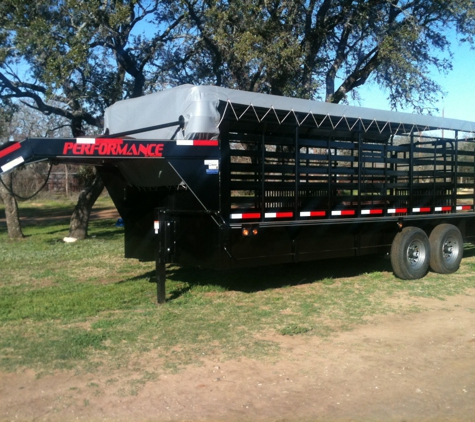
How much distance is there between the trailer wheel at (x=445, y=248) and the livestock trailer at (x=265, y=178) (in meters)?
0.02

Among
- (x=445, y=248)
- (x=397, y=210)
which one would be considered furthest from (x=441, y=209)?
(x=397, y=210)

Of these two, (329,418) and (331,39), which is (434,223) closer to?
(329,418)

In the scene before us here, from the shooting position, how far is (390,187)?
33.4ft

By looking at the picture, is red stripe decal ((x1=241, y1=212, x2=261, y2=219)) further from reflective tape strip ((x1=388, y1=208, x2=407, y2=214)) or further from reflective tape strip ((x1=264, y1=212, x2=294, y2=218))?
reflective tape strip ((x1=388, y1=208, x2=407, y2=214))

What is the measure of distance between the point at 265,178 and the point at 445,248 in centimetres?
444

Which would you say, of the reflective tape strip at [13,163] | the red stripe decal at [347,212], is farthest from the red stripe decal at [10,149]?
the red stripe decal at [347,212]

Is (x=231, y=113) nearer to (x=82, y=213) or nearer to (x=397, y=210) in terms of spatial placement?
(x=397, y=210)

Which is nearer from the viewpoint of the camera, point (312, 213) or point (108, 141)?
point (108, 141)

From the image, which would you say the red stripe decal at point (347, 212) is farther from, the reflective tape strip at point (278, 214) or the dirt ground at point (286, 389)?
the dirt ground at point (286, 389)

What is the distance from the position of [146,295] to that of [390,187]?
4615mm

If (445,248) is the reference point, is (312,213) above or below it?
above

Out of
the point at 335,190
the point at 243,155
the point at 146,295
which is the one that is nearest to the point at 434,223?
the point at 335,190

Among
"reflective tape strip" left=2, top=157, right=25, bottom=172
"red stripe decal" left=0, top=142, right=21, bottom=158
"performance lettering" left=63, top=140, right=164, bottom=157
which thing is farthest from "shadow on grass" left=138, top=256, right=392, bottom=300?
"red stripe decal" left=0, top=142, right=21, bottom=158

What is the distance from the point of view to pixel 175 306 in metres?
8.01
